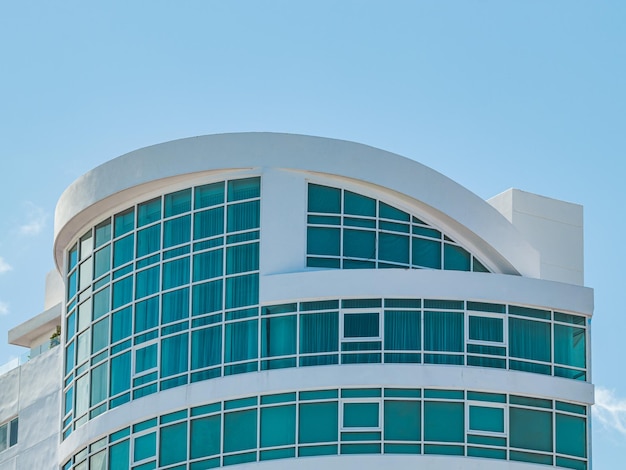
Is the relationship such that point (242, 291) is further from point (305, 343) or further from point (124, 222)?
point (124, 222)

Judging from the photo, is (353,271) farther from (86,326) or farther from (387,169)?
(86,326)

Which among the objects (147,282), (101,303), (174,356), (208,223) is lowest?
(174,356)

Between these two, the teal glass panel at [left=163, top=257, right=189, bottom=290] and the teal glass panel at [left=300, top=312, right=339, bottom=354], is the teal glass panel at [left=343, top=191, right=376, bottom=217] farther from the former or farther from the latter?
the teal glass panel at [left=163, top=257, right=189, bottom=290]

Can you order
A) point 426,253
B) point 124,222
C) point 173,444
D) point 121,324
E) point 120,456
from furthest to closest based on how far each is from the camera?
point 124,222, point 121,324, point 426,253, point 120,456, point 173,444

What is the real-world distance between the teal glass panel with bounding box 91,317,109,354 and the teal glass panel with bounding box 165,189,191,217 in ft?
10.4

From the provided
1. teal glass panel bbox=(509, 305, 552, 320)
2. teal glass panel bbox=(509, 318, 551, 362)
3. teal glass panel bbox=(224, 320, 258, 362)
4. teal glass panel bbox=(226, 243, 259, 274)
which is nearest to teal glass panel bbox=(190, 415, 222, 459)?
teal glass panel bbox=(224, 320, 258, 362)

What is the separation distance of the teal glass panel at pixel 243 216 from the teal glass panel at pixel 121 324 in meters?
3.35

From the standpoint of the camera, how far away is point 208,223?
147ft

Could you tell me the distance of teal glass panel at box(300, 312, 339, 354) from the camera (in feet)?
142

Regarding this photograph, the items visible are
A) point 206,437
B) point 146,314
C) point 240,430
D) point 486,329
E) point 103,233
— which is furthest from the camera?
point 103,233

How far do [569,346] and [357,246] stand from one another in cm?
562

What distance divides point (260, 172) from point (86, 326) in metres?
6.25

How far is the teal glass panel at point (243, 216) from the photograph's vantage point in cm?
4438

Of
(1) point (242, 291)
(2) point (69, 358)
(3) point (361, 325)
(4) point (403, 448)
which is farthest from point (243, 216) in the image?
(4) point (403, 448)
